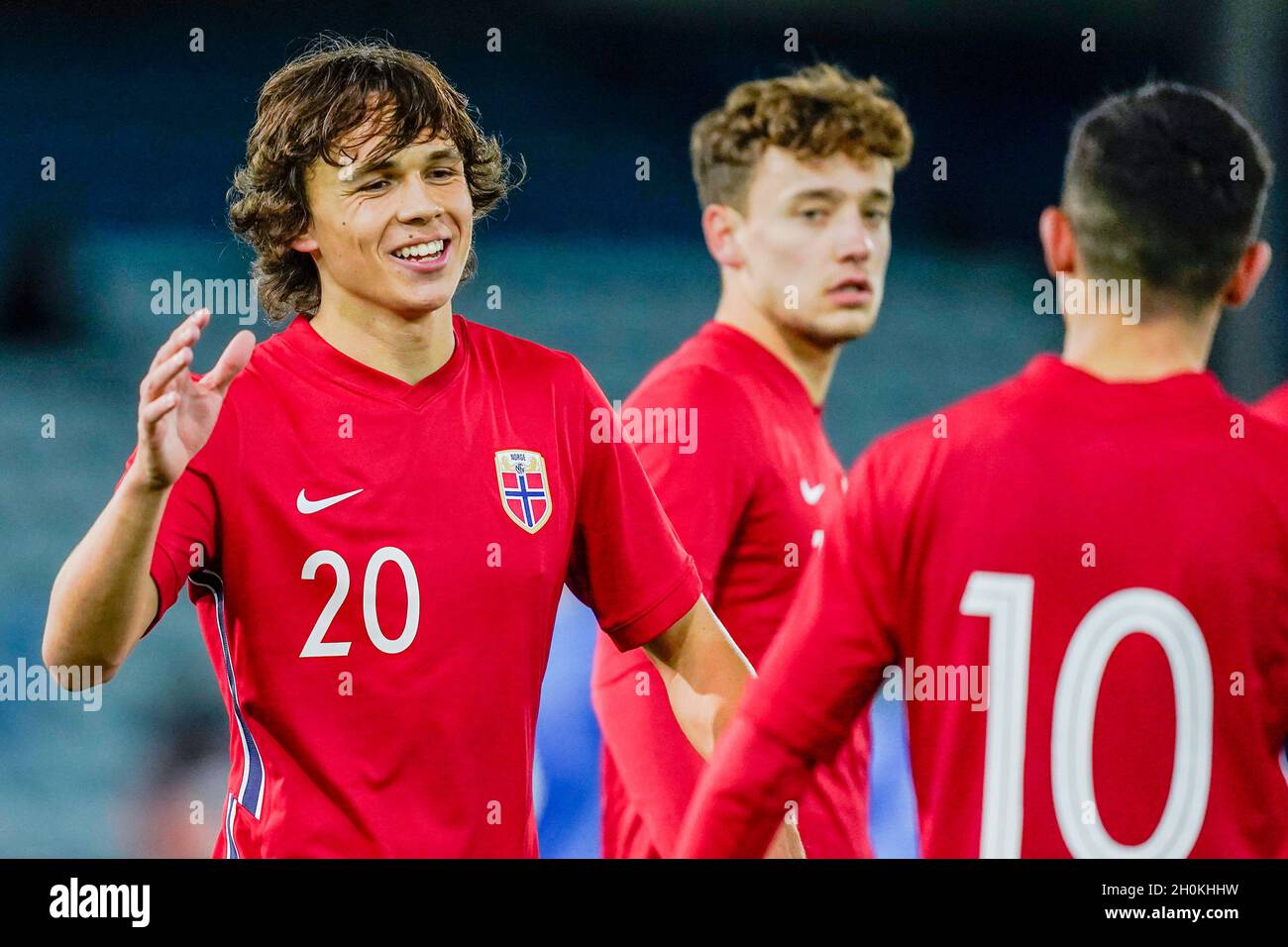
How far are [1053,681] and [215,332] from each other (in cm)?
326

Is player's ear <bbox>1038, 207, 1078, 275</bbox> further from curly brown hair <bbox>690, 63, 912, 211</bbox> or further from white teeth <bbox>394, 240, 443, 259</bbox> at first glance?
white teeth <bbox>394, 240, 443, 259</bbox>

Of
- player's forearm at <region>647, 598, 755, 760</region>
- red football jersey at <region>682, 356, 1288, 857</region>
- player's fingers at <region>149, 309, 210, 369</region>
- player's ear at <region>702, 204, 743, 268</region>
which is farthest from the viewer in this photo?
player's ear at <region>702, 204, 743, 268</region>

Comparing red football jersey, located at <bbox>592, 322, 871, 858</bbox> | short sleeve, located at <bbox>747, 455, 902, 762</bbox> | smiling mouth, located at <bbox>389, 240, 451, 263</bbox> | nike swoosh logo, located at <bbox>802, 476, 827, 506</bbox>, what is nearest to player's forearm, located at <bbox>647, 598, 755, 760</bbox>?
red football jersey, located at <bbox>592, 322, 871, 858</bbox>

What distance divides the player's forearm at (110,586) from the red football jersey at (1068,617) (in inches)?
33.9

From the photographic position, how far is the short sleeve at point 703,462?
296 centimetres

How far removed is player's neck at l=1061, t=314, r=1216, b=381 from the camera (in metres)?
2.41

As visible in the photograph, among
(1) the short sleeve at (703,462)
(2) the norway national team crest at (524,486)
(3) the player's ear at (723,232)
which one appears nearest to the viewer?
(2) the norway national team crest at (524,486)

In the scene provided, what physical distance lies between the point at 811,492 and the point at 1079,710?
787mm

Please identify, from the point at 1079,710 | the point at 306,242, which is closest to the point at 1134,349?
the point at 1079,710

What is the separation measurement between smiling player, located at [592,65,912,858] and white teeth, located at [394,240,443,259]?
1.84ft

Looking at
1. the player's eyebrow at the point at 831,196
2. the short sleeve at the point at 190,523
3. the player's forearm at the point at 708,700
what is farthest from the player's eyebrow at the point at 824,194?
the short sleeve at the point at 190,523

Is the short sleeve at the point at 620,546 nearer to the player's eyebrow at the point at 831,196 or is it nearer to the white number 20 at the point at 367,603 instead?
the white number 20 at the point at 367,603

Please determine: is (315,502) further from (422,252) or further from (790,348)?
(790,348)
